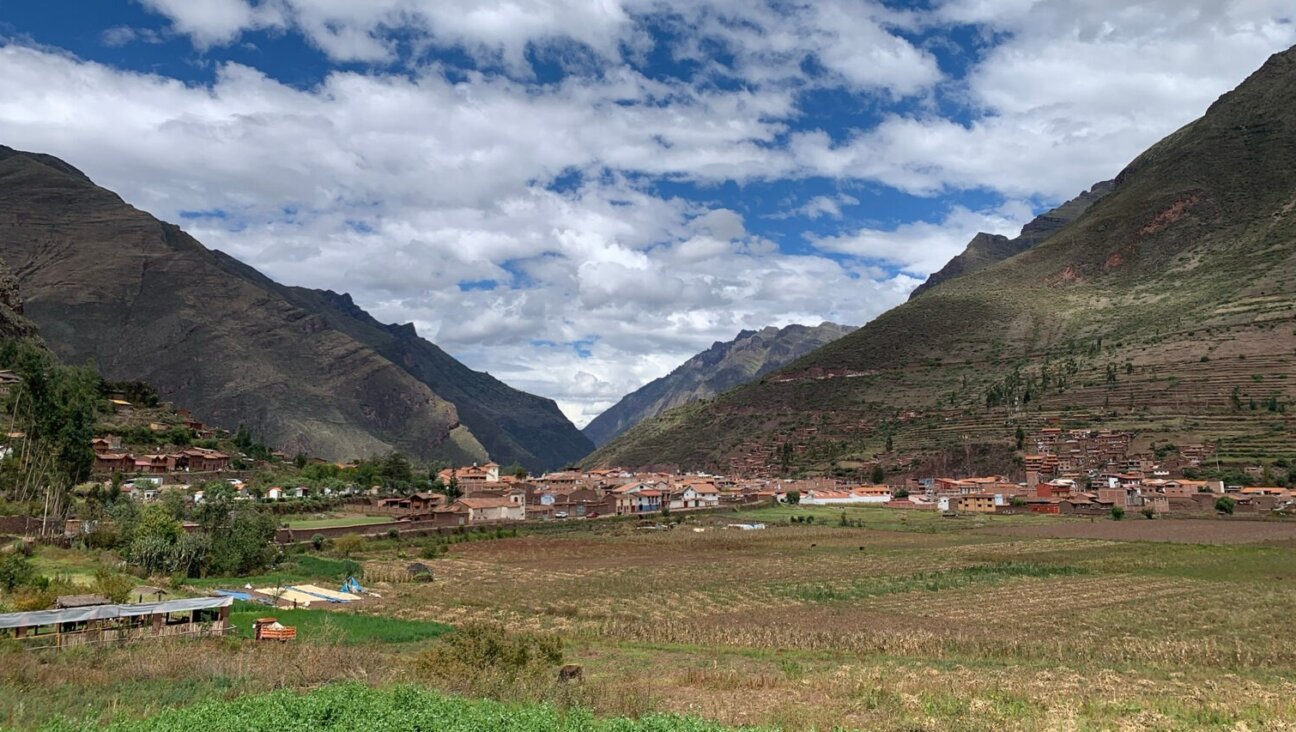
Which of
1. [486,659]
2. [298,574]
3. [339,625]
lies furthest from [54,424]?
[486,659]

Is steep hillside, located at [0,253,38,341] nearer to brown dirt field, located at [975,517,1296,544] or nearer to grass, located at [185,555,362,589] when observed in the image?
grass, located at [185,555,362,589]

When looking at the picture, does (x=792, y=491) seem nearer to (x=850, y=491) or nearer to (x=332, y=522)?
(x=850, y=491)

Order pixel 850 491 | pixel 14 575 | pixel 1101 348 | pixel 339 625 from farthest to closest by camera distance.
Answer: pixel 1101 348, pixel 850 491, pixel 14 575, pixel 339 625

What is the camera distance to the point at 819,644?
2453 centimetres

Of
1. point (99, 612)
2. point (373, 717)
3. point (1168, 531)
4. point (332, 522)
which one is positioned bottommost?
point (1168, 531)

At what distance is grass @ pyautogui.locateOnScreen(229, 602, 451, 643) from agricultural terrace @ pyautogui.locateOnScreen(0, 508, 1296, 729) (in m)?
0.23

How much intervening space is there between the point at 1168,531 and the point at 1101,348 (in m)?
63.6

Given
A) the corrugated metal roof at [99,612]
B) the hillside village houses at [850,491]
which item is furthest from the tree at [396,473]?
the corrugated metal roof at [99,612]

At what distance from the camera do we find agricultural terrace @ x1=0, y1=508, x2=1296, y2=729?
14.9m

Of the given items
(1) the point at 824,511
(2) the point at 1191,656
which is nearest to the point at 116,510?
(2) the point at 1191,656

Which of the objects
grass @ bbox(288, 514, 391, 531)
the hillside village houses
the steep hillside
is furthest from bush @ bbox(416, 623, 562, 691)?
the steep hillside

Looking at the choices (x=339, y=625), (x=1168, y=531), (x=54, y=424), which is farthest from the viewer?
(x=1168, y=531)

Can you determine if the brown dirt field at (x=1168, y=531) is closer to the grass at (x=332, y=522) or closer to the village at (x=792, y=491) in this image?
the village at (x=792, y=491)

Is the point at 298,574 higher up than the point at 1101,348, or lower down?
lower down
